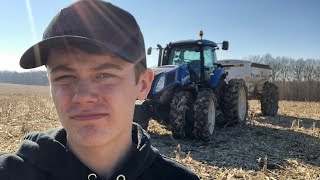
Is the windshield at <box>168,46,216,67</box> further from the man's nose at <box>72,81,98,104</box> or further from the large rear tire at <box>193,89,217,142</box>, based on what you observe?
the man's nose at <box>72,81,98,104</box>

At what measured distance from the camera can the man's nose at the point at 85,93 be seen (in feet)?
5.09

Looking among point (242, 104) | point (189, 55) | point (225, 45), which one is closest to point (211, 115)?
point (189, 55)

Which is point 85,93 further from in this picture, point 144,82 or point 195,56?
point 195,56

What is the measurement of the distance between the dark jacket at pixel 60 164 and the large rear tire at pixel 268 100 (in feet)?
46.7

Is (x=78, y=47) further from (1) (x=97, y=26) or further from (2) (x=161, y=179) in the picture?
(2) (x=161, y=179)

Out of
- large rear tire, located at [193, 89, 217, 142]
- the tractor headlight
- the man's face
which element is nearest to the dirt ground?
large rear tire, located at [193, 89, 217, 142]

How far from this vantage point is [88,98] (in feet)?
5.11

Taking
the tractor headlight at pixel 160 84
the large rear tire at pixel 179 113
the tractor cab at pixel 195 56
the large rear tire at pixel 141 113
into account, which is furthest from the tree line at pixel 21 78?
the large rear tire at pixel 179 113

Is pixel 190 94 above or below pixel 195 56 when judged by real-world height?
below

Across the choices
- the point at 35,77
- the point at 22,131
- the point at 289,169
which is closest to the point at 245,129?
the point at 289,169

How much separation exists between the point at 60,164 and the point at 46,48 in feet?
1.58

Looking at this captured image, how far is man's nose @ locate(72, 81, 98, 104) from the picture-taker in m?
1.55

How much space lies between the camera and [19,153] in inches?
62.6

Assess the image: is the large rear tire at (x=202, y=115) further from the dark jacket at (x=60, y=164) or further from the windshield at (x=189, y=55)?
the dark jacket at (x=60, y=164)
